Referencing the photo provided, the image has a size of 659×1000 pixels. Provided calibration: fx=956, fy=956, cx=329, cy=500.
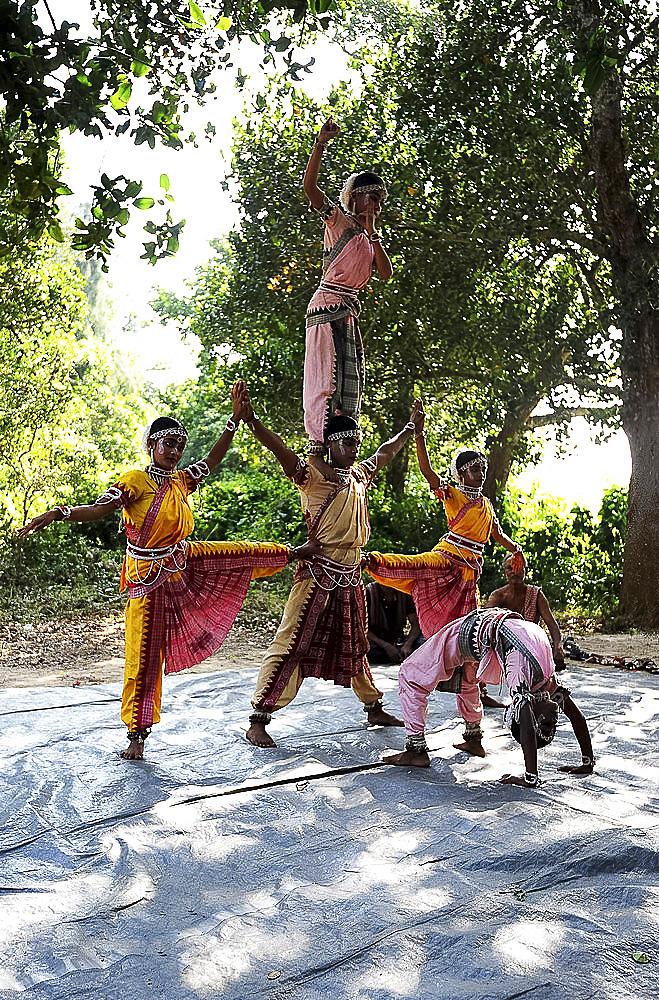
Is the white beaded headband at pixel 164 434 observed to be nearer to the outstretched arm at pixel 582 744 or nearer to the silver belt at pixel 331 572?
the silver belt at pixel 331 572

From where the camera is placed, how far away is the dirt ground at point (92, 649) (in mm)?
9453

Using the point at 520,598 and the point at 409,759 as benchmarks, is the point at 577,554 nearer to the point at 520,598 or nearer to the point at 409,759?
the point at 520,598

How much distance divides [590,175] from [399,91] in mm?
2688

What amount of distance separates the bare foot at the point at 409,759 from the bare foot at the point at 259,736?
738mm

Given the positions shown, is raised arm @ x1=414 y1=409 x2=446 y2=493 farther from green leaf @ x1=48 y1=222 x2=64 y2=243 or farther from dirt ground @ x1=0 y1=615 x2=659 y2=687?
dirt ground @ x1=0 y1=615 x2=659 y2=687

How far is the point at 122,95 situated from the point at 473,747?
3.86m

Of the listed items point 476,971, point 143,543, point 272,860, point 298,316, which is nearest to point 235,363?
point 298,316

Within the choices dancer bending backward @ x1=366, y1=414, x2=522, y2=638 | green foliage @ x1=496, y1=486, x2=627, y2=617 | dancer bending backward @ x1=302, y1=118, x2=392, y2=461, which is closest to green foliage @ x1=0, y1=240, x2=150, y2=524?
green foliage @ x1=496, y1=486, x2=627, y2=617

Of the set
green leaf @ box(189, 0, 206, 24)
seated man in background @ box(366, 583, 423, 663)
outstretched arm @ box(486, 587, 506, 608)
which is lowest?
seated man in background @ box(366, 583, 423, 663)

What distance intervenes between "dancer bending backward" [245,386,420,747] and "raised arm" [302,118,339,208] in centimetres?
138

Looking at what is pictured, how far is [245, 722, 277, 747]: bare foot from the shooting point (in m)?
5.52

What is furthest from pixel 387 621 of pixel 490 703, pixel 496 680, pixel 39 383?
pixel 39 383

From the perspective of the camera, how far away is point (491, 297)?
41.5 feet

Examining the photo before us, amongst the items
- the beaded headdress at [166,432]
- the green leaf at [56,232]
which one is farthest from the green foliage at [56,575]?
the green leaf at [56,232]
